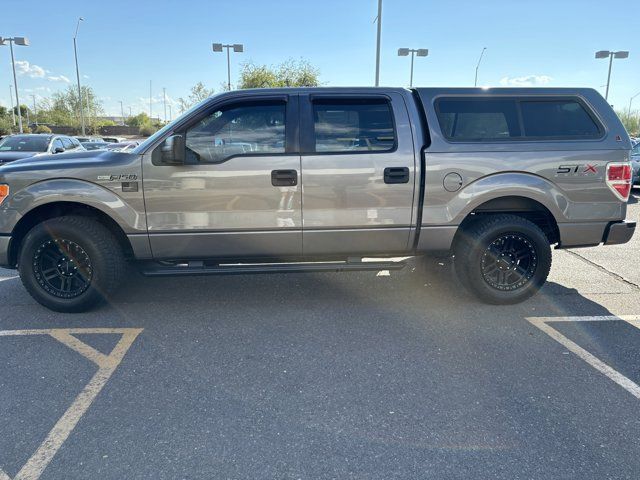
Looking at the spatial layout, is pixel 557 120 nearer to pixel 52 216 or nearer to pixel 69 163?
pixel 69 163

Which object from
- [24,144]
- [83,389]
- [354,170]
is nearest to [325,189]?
[354,170]

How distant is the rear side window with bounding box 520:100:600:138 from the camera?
4332mm

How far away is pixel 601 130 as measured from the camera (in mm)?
4320

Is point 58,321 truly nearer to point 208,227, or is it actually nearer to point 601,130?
point 208,227

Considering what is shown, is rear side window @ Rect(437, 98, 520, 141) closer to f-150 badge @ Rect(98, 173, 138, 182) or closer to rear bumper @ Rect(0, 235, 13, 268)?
f-150 badge @ Rect(98, 173, 138, 182)

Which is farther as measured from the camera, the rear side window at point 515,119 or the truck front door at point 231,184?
the rear side window at point 515,119

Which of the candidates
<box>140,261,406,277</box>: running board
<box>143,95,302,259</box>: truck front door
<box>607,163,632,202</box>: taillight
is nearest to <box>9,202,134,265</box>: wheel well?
<box>140,261,406,277</box>: running board

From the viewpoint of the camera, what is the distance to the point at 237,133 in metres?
4.11

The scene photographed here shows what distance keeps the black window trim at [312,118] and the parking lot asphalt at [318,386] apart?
58.1 inches

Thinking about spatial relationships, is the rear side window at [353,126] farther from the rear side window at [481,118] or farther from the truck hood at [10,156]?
the truck hood at [10,156]

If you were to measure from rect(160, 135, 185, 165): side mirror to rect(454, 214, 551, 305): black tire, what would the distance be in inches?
105

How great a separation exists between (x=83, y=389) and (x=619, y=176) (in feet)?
15.5

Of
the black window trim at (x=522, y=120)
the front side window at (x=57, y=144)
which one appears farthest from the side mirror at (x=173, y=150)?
the front side window at (x=57, y=144)

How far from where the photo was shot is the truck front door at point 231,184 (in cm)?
402
